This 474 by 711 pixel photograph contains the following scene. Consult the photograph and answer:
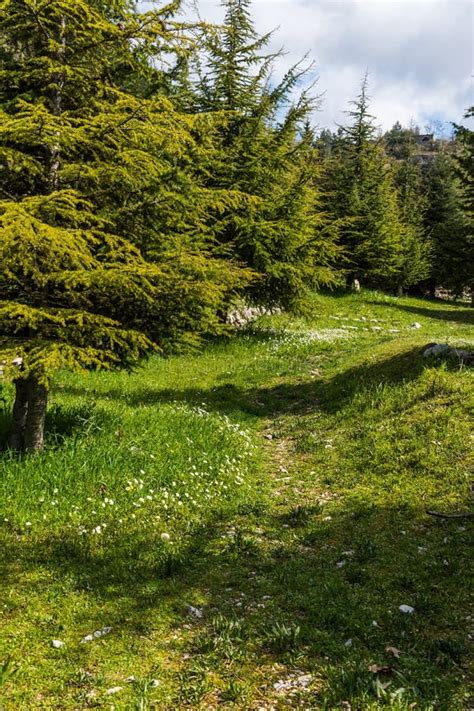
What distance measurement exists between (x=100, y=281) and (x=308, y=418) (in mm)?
7702

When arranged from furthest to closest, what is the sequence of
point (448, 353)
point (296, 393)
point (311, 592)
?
point (296, 393), point (448, 353), point (311, 592)

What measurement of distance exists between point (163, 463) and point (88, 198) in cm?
498

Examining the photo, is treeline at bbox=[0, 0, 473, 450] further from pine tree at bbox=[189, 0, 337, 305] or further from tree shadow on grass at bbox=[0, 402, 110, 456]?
pine tree at bbox=[189, 0, 337, 305]

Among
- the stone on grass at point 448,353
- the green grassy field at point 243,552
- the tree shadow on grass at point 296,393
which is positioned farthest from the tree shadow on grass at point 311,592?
the stone on grass at point 448,353

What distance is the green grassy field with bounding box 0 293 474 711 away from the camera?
4.55 meters

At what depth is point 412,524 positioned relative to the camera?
760cm

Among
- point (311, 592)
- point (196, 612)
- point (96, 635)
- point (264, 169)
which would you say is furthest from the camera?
point (264, 169)

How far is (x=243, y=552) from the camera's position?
708 cm

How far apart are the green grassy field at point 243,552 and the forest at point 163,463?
0.12ft

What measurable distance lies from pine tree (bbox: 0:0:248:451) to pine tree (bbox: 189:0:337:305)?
13024 mm

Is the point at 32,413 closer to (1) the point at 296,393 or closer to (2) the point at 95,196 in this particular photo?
(2) the point at 95,196

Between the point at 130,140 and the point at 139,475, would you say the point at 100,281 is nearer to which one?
the point at 130,140

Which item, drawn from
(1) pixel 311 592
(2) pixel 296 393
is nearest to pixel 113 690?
(1) pixel 311 592

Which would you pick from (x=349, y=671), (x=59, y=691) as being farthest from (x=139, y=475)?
(x=349, y=671)
